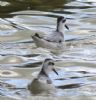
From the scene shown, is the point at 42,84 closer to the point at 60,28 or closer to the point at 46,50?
the point at 46,50

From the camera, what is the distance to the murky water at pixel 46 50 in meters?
12.1

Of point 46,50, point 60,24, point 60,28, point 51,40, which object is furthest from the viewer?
point 60,24

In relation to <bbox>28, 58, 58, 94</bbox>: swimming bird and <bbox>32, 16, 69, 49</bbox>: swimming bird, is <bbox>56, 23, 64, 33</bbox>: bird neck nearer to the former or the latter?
<bbox>32, 16, 69, 49</bbox>: swimming bird

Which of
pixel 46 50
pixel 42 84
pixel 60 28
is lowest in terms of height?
pixel 46 50

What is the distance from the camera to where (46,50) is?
1538cm

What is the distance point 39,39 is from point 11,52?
2.63ft

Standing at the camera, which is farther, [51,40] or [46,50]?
[51,40]

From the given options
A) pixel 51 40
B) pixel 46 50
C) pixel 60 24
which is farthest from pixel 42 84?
pixel 60 24

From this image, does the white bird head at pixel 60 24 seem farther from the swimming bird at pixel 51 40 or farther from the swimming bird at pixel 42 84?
the swimming bird at pixel 42 84

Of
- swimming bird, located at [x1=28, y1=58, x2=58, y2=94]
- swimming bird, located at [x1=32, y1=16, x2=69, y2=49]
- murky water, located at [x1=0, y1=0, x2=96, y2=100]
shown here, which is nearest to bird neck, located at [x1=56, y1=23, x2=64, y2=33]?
swimming bird, located at [x1=32, y1=16, x2=69, y2=49]

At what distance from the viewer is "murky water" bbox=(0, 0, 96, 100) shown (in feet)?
39.8

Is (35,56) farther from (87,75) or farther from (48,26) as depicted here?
(48,26)

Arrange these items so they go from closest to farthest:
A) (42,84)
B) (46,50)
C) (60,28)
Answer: (42,84) → (46,50) → (60,28)

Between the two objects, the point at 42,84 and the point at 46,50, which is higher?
the point at 42,84
